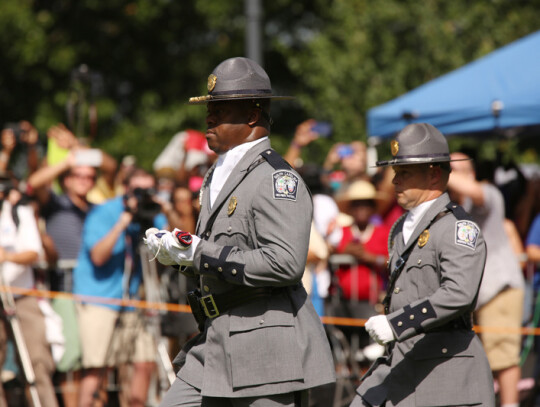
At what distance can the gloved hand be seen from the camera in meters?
4.07

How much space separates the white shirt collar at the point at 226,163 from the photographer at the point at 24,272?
3139 mm

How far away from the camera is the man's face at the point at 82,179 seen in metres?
8.01

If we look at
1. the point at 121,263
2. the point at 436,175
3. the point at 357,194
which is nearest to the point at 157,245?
the point at 436,175

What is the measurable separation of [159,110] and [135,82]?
115 cm

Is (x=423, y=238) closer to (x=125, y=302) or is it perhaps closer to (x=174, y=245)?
(x=174, y=245)

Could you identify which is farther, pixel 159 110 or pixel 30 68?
pixel 159 110

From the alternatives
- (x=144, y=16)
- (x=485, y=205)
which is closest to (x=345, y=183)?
(x=485, y=205)

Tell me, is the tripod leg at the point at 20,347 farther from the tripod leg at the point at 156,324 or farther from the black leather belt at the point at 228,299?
the black leather belt at the point at 228,299

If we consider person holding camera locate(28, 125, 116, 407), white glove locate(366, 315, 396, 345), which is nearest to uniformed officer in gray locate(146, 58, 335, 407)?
white glove locate(366, 315, 396, 345)

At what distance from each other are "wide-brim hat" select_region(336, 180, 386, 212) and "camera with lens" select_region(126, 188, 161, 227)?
6.68 feet

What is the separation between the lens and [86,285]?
7.40m

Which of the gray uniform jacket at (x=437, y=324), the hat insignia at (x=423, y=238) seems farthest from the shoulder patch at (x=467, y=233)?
the hat insignia at (x=423, y=238)

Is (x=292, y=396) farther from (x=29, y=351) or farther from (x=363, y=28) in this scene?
(x=363, y=28)

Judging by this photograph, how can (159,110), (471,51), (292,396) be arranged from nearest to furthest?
(292,396), (471,51), (159,110)
